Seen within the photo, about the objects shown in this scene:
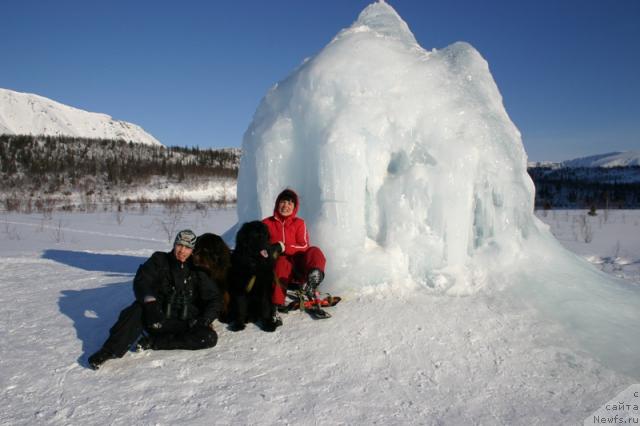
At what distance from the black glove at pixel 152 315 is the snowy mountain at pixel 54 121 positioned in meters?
104

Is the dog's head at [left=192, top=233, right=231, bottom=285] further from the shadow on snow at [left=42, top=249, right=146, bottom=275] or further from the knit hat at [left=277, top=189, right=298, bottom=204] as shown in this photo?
the shadow on snow at [left=42, top=249, right=146, bottom=275]

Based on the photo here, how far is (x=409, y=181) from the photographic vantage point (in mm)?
3807

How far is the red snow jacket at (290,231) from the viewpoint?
360 centimetres

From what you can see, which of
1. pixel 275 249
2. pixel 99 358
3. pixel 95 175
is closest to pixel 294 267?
pixel 275 249

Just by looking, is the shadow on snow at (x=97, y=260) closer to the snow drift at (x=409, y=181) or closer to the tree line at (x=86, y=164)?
the snow drift at (x=409, y=181)

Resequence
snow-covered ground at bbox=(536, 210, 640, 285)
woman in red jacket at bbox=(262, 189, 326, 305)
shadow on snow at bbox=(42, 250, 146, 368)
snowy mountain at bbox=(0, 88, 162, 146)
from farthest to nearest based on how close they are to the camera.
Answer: snowy mountain at bbox=(0, 88, 162, 146) → snow-covered ground at bbox=(536, 210, 640, 285) → woman in red jacket at bbox=(262, 189, 326, 305) → shadow on snow at bbox=(42, 250, 146, 368)

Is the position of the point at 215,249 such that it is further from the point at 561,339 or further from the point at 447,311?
the point at 561,339

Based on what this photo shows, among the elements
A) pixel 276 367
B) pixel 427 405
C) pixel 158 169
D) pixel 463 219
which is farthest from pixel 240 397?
pixel 158 169

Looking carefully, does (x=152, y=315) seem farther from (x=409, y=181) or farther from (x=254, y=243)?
(x=409, y=181)

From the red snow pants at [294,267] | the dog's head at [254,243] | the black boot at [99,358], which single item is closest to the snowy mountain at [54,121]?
the red snow pants at [294,267]

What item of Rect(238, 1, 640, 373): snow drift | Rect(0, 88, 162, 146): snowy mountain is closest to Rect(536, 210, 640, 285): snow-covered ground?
Rect(238, 1, 640, 373): snow drift

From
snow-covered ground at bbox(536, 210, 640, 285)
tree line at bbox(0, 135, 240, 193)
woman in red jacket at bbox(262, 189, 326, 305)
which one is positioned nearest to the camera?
woman in red jacket at bbox(262, 189, 326, 305)

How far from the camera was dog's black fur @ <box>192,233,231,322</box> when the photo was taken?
3.12 m

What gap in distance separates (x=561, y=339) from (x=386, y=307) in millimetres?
1201
